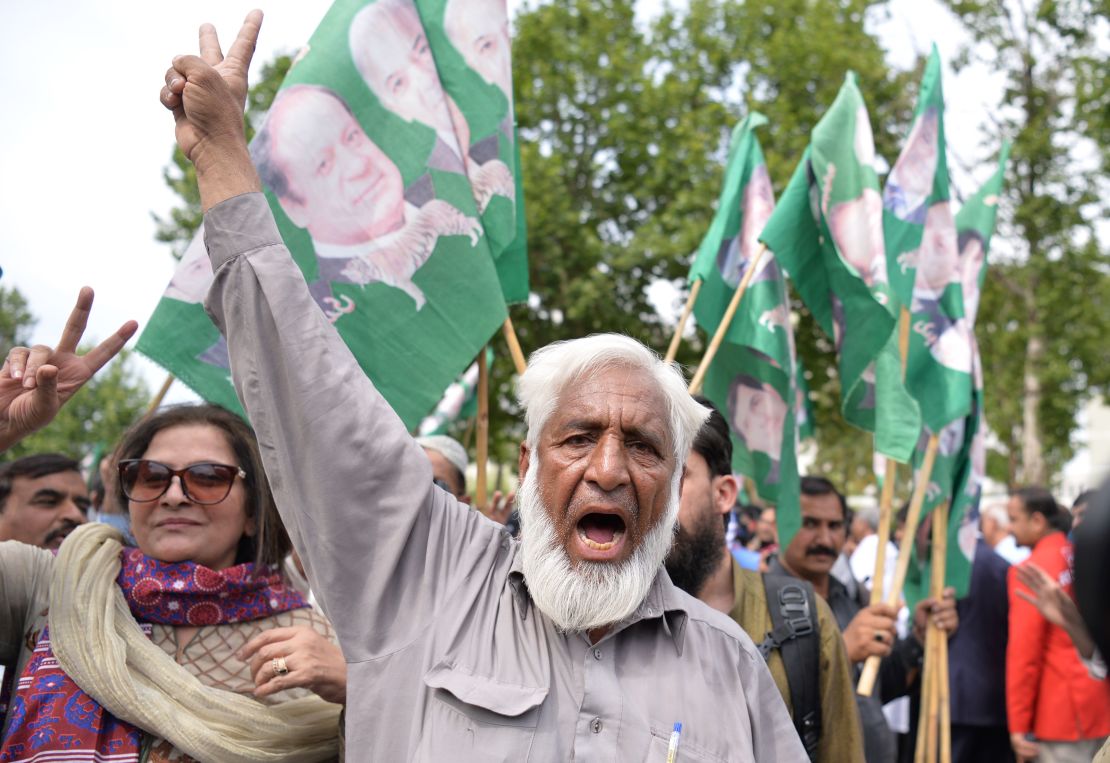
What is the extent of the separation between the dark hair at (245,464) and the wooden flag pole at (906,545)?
2.33 m

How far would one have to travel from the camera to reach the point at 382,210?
4047 millimetres

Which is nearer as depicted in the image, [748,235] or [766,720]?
Answer: [766,720]

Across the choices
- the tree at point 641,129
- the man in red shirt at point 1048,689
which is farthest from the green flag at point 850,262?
the tree at point 641,129

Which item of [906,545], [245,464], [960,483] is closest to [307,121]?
[245,464]

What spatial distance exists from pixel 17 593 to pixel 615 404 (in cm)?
153

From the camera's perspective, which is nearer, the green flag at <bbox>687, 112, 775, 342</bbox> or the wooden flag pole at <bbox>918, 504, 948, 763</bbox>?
the wooden flag pole at <bbox>918, 504, 948, 763</bbox>

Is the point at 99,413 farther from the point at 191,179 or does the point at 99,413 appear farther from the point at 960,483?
the point at 960,483

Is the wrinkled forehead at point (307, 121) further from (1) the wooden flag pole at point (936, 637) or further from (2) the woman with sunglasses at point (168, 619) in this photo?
(1) the wooden flag pole at point (936, 637)

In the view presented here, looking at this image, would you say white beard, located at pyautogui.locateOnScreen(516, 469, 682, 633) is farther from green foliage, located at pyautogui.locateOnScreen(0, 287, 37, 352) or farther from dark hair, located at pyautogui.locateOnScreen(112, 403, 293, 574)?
green foliage, located at pyautogui.locateOnScreen(0, 287, 37, 352)

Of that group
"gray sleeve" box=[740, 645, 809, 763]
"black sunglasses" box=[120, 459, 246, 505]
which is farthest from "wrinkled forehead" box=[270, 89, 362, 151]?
"gray sleeve" box=[740, 645, 809, 763]

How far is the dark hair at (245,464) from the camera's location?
2990 mm

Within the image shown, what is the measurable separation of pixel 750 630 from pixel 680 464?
1081 mm

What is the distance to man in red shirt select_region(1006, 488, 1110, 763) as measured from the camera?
5.96 metres

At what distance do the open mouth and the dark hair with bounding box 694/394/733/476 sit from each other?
1.17 metres
